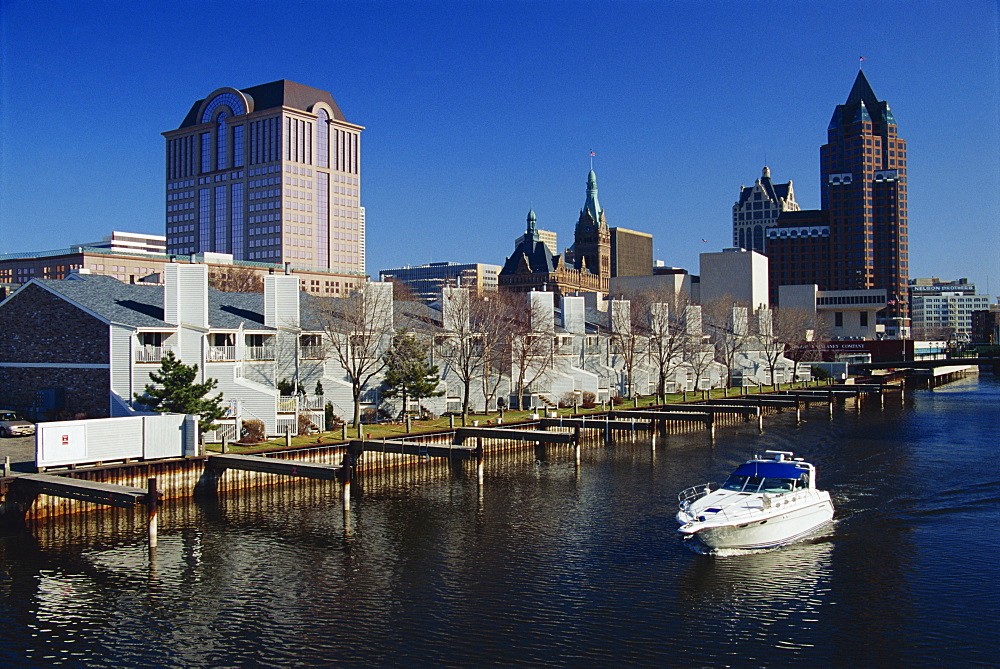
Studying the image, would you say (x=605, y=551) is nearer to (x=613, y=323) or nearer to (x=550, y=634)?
(x=550, y=634)

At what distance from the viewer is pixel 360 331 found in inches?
2376

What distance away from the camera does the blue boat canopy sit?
37881 millimetres

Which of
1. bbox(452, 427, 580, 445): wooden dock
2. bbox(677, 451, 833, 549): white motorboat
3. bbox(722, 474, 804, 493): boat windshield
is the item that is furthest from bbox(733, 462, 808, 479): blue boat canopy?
bbox(452, 427, 580, 445): wooden dock

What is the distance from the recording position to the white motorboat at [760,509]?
34.2 m

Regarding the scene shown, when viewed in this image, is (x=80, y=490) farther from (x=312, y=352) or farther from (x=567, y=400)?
(x=567, y=400)

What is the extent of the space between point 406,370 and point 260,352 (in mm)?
10127

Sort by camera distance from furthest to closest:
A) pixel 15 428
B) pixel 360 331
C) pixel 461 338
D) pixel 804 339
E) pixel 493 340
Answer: pixel 804 339 → pixel 493 340 → pixel 461 338 → pixel 360 331 → pixel 15 428

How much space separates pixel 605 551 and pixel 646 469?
21.2 meters

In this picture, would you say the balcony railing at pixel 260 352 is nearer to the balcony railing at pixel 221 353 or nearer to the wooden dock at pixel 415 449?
the balcony railing at pixel 221 353

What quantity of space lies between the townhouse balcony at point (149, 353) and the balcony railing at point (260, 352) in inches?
271

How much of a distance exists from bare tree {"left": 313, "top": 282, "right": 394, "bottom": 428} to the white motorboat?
27.7 meters

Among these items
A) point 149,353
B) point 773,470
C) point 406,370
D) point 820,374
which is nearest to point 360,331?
point 406,370

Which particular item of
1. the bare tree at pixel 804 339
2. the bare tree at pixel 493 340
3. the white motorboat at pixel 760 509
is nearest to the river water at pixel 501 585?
the white motorboat at pixel 760 509

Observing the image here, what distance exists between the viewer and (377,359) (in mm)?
61750
